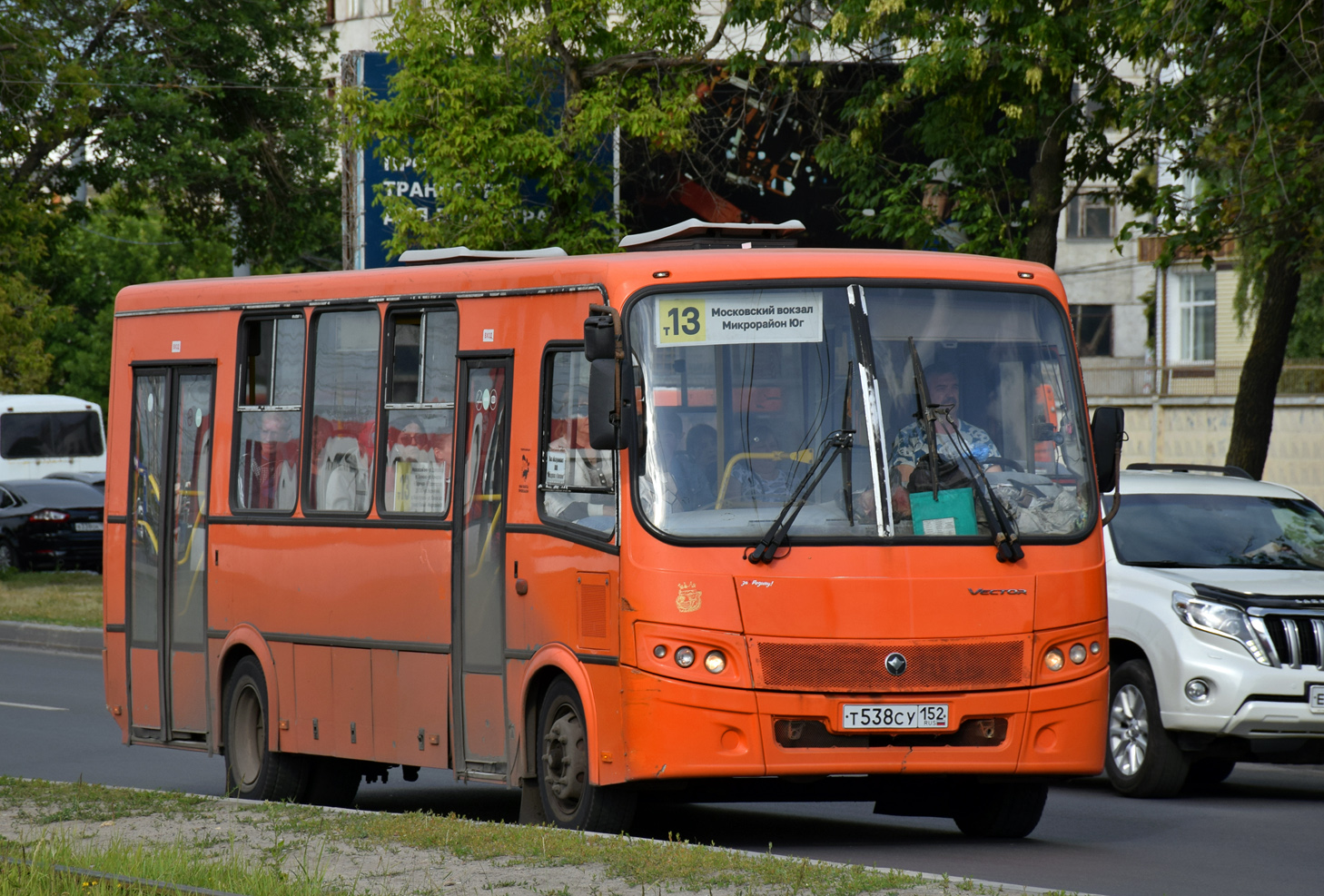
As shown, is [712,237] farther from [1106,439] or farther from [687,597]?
[687,597]

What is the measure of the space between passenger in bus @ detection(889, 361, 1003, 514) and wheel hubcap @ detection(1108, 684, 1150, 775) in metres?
3.58

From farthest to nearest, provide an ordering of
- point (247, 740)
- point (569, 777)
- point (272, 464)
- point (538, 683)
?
point (247, 740)
point (272, 464)
point (538, 683)
point (569, 777)

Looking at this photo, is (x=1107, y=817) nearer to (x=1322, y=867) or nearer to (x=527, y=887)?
(x=1322, y=867)

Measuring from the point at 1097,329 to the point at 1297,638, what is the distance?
54.4 m

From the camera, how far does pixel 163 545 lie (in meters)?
12.0

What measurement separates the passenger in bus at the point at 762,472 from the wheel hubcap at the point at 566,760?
128 cm

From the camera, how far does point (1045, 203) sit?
63.4 ft

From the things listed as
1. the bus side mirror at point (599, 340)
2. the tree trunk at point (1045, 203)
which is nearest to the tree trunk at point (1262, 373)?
the tree trunk at point (1045, 203)

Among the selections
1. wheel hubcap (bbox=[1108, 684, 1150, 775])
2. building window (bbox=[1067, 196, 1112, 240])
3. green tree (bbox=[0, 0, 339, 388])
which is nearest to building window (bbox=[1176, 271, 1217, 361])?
building window (bbox=[1067, 196, 1112, 240])

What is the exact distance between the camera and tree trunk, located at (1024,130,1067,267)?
19.3 metres

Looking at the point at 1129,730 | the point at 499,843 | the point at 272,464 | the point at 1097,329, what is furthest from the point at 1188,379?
the point at 499,843

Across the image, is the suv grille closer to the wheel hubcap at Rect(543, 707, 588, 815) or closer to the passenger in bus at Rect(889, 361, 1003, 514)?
the passenger in bus at Rect(889, 361, 1003, 514)

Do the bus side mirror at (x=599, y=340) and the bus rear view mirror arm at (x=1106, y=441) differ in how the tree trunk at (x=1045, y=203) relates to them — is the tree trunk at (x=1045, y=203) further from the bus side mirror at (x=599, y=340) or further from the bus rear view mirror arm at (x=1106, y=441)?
the bus side mirror at (x=599, y=340)

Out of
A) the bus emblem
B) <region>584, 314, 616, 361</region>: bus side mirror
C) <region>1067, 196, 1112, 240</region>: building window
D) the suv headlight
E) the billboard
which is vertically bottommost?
the suv headlight
